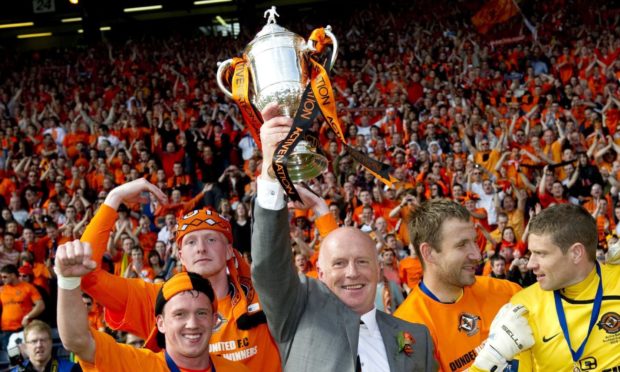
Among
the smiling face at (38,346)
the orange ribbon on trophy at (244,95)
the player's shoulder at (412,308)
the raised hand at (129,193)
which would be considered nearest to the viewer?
the orange ribbon on trophy at (244,95)

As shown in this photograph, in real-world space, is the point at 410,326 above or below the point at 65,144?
below

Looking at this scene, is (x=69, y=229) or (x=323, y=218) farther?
(x=69, y=229)

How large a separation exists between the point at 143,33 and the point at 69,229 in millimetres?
17286

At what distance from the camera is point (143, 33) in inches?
1083

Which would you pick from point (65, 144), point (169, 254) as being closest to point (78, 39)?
point (65, 144)

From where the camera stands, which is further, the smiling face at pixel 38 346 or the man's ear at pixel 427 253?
the smiling face at pixel 38 346

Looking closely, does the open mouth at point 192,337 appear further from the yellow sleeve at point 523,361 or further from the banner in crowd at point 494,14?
the banner in crowd at point 494,14

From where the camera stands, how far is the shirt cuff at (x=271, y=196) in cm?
265

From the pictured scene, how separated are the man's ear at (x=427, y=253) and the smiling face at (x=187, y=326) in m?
1.20

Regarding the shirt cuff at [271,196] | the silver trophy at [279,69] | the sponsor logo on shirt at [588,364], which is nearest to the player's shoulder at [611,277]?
the sponsor logo on shirt at [588,364]

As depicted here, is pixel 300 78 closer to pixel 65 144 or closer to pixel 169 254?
pixel 169 254

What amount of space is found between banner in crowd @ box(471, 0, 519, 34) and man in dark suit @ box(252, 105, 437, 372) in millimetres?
18127

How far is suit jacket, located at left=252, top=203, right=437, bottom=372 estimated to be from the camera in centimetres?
266

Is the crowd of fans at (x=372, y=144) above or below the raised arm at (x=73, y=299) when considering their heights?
above
